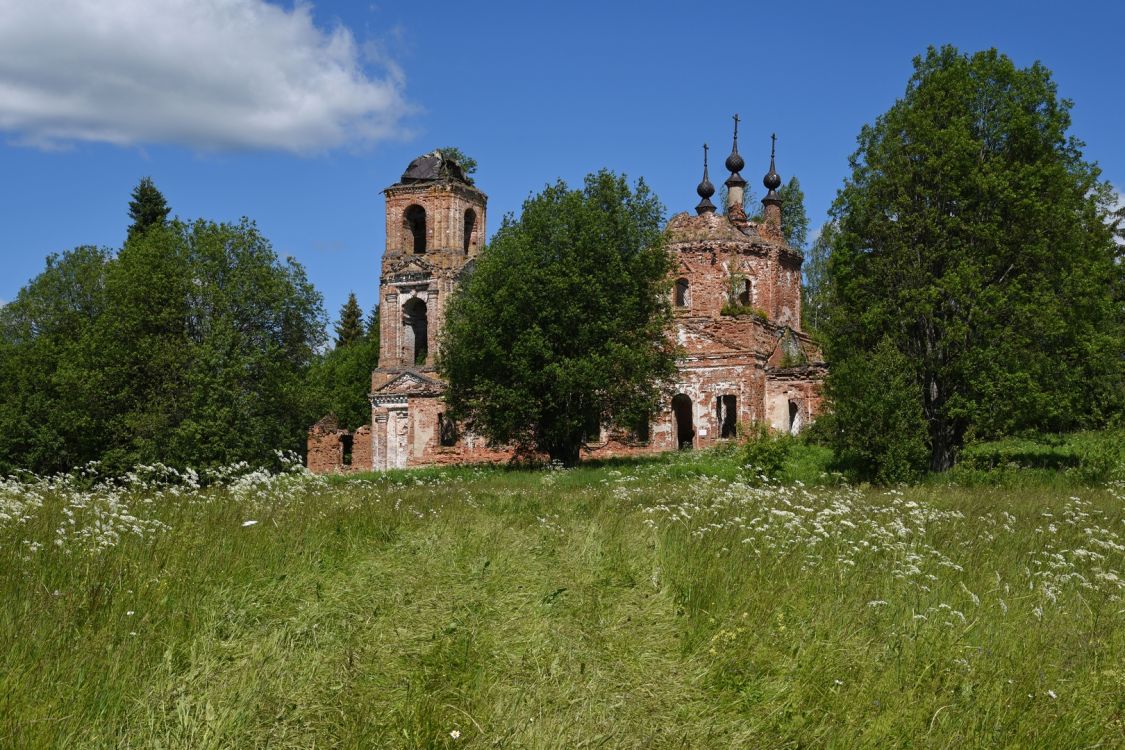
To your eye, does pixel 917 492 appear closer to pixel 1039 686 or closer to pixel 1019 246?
pixel 1039 686

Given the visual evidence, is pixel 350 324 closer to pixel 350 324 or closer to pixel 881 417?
pixel 350 324

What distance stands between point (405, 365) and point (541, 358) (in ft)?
55.0

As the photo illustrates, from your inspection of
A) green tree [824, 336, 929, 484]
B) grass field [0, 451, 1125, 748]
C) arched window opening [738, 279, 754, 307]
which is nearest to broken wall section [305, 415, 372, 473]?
arched window opening [738, 279, 754, 307]

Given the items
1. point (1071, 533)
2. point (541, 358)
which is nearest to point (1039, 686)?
point (1071, 533)

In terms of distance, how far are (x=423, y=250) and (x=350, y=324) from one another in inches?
1292

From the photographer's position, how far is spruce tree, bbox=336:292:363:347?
250ft

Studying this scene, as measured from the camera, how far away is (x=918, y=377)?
79.7 ft

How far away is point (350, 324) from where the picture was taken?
7662cm

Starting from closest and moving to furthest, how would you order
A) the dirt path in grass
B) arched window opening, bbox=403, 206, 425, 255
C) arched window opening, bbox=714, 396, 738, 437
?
the dirt path in grass, arched window opening, bbox=714, 396, 738, 437, arched window opening, bbox=403, 206, 425, 255

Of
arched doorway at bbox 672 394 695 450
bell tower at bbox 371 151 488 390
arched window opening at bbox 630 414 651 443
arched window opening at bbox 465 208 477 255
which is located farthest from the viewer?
arched window opening at bbox 465 208 477 255

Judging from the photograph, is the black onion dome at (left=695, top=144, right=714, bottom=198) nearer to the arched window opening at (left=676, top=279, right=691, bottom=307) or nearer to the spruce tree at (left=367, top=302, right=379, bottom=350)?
the arched window opening at (left=676, top=279, right=691, bottom=307)

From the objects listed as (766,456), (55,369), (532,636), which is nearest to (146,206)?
(55,369)

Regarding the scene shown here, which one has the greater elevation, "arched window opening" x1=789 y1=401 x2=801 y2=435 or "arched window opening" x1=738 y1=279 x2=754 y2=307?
"arched window opening" x1=738 y1=279 x2=754 y2=307

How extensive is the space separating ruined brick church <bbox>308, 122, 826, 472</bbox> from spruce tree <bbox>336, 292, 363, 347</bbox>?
98.5ft
